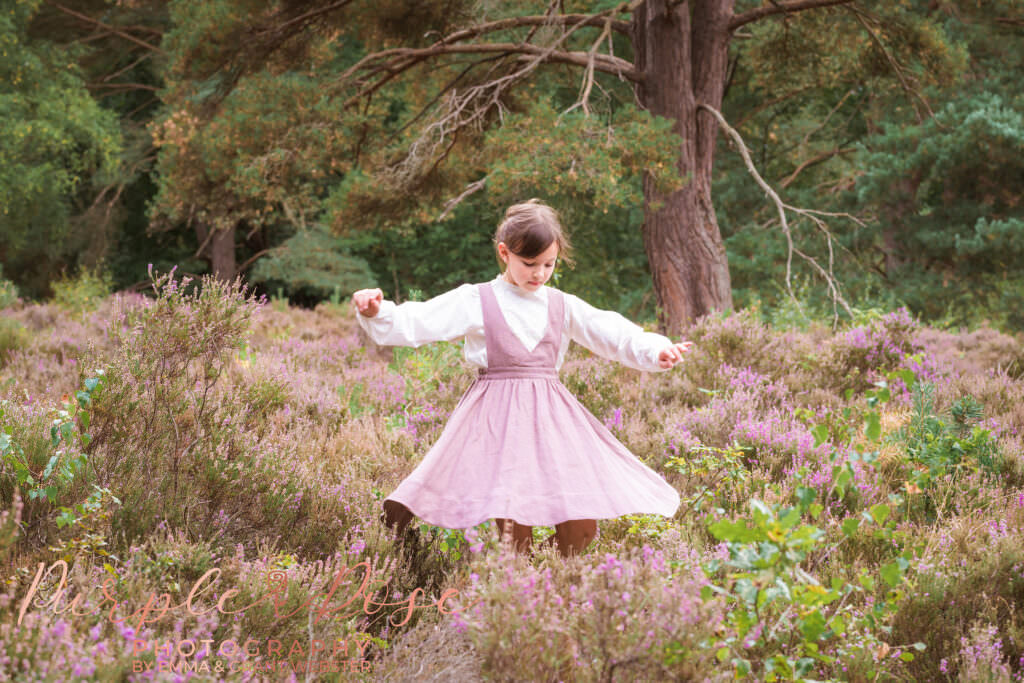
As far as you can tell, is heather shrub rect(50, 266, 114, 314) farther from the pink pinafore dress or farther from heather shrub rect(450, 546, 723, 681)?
heather shrub rect(450, 546, 723, 681)

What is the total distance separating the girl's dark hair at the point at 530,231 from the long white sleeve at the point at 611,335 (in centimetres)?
33

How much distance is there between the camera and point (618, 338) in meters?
3.31

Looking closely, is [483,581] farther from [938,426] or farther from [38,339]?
[38,339]

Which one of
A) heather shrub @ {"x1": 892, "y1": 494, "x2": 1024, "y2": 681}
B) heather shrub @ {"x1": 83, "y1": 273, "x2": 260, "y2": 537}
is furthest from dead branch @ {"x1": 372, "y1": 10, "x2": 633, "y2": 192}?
heather shrub @ {"x1": 892, "y1": 494, "x2": 1024, "y2": 681}

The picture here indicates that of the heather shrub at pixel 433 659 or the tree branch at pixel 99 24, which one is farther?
the tree branch at pixel 99 24

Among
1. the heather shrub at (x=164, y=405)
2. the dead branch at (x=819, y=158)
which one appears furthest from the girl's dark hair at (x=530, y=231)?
the dead branch at (x=819, y=158)

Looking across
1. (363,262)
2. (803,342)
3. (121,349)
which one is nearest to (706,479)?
(121,349)

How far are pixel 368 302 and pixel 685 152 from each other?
6.74 metres

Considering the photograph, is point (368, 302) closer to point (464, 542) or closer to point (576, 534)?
point (464, 542)

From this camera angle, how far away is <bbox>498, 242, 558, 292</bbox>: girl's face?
10.4 ft

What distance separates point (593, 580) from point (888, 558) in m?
1.72

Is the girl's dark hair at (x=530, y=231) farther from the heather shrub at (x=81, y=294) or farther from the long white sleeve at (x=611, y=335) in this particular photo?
the heather shrub at (x=81, y=294)

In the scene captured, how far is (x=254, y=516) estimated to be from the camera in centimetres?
334

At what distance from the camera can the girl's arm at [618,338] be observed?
122 inches
